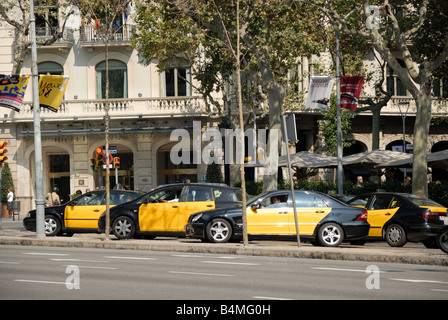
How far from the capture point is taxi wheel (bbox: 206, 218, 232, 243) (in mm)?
19938

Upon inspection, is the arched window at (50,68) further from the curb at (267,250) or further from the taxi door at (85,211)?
the curb at (267,250)

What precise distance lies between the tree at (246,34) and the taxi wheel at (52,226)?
7.51m

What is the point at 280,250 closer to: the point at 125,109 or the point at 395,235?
the point at 395,235

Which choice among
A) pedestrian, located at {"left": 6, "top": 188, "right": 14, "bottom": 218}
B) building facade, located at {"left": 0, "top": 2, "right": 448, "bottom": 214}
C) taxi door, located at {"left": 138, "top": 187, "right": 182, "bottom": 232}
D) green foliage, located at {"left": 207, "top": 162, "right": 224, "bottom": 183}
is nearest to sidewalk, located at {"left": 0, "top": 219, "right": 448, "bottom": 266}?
taxi door, located at {"left": 138, "top": 187, "right": 182, "bottom": 232}

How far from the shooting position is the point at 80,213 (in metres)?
23.6

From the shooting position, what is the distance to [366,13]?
2112 centimetres

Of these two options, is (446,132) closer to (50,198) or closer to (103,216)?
(50,198)

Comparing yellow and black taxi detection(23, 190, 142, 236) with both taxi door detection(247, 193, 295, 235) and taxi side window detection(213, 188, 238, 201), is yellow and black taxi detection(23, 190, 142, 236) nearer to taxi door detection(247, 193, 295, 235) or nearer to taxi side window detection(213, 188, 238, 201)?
taxi side window detection(213, 188, 238, 201)

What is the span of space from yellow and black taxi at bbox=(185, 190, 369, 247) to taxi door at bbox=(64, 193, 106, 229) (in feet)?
14.9

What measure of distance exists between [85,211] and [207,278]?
11875mm

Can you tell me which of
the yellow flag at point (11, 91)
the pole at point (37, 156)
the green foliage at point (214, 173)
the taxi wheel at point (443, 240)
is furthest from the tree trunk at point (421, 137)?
the green foliage at point (214, 173)
